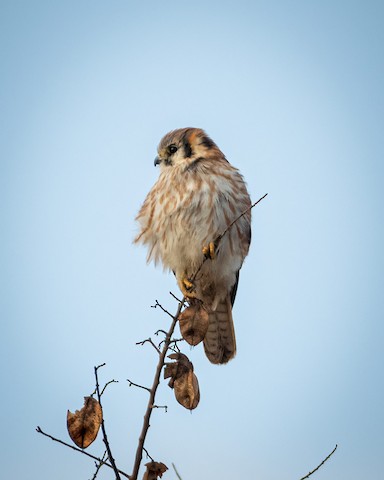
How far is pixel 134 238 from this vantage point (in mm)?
4871

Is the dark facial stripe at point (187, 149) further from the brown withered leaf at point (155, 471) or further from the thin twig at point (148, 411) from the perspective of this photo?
the brown withered leaf at point (155, 471)

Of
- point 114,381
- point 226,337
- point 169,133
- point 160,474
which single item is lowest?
point 160,474

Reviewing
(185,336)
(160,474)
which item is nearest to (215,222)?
(185,336)

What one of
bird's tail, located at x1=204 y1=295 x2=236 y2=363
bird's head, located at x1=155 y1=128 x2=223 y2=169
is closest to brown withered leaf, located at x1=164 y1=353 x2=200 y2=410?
bird's tail, located at x1=204 y1=295 x2=236 y2=363

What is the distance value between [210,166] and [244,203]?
41 cm

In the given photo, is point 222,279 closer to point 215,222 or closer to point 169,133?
point 215,222

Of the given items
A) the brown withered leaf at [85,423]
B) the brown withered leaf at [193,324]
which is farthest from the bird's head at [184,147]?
the brown withered leaf at [85,423]

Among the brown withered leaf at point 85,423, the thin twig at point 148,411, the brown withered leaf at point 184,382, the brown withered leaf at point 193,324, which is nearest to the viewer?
the thin twig at point 148,411

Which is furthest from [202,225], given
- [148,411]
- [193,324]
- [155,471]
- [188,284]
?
[148,411]

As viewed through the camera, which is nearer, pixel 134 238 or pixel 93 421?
pixel 93 421

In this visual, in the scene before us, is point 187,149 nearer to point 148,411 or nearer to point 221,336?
point 221,336

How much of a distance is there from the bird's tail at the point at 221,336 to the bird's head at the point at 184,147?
1186 mm

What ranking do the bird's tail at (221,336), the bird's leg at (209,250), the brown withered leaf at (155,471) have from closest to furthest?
the brown withered leaf at (155,471), the bird's leg at (209,250), the bird's tail at (221,336)

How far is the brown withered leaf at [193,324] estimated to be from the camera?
10.1 feet
